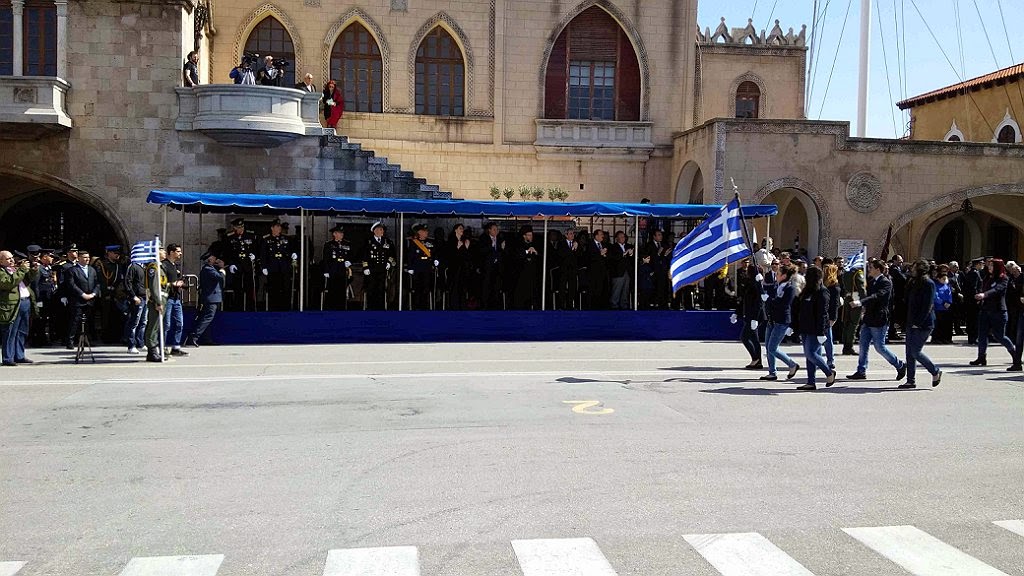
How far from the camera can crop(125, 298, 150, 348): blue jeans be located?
55.4ft

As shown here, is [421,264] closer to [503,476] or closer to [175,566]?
[503,476]

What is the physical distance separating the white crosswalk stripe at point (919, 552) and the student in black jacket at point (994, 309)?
11.1m

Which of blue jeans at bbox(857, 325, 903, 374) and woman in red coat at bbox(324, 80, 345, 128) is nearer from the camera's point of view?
blue jeans at bbox(857, 325, 903, 374)

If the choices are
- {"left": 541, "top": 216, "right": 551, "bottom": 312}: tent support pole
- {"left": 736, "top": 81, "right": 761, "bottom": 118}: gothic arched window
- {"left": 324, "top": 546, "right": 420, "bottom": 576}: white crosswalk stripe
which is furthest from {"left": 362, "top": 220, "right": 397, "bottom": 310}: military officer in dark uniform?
{"left": 736, "top": 81, "right": 761, "bottom": 118}: gothic arched window

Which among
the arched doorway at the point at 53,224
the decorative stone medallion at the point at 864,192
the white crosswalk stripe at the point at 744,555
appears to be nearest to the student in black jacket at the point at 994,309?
the decorative stone medallion at the point at 864,192

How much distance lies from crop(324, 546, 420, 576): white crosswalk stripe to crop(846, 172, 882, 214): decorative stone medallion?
2396 centimetres

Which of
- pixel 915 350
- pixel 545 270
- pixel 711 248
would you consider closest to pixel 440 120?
pixel 545 270

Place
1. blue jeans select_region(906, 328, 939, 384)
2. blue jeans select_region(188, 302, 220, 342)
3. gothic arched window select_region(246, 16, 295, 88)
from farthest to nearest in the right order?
gothic arched window select_region(246, 16, 295, 88) < blue jeans select_region(188, 302, 220, 342) < blue jeans select_region(906, 328, 939, 384)

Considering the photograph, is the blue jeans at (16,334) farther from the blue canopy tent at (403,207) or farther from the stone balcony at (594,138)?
the stone balcony at (594,138)

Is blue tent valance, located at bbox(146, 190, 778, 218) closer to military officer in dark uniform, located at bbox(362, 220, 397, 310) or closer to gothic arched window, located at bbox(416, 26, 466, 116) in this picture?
military officer in dark uniform, located at bbox(362, 220, 397, 310)

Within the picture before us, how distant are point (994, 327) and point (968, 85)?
25.0m

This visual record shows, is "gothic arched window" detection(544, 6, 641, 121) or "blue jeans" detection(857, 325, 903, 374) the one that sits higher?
"gothic arched window" detection(544, 6, 641, 121)

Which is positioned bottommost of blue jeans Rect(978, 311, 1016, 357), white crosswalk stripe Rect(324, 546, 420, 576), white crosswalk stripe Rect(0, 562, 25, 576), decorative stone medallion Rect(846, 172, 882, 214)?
white crosswalk stripe Rect(0, 562, 25, 576)

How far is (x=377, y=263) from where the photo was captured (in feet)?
68.3
